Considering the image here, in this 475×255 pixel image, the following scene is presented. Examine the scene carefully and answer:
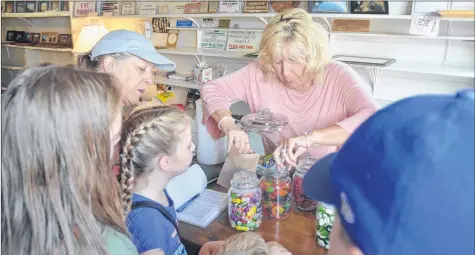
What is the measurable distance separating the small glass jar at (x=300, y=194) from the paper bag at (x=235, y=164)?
18cm

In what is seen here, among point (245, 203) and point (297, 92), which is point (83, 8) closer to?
point (297, 92)

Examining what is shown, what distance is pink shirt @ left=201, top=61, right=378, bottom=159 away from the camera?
148 cm

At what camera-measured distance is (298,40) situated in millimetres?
1437

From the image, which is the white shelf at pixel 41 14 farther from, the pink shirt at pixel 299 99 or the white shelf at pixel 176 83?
the pink shirt at pixel 299 99

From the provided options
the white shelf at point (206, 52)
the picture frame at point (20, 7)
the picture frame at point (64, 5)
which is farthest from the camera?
the picture frame at point (20, 7)

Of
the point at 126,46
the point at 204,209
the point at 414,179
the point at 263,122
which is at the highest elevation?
the point at 126,46

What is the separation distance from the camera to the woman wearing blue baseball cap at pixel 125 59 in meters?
1.41

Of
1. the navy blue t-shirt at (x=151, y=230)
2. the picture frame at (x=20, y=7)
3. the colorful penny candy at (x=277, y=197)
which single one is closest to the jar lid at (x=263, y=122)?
the colorful penny candy at (x=277, y=197)

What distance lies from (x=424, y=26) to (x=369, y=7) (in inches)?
13.9

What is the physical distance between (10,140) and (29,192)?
0.30ft

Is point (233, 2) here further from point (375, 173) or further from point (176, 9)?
point (375, 173)

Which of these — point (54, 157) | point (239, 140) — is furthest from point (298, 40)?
point (54, 157)

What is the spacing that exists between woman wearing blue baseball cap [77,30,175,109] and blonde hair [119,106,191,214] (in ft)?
1.15

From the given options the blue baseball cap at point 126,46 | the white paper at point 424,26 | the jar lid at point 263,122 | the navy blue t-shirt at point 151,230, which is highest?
the white paper at point 424,26
